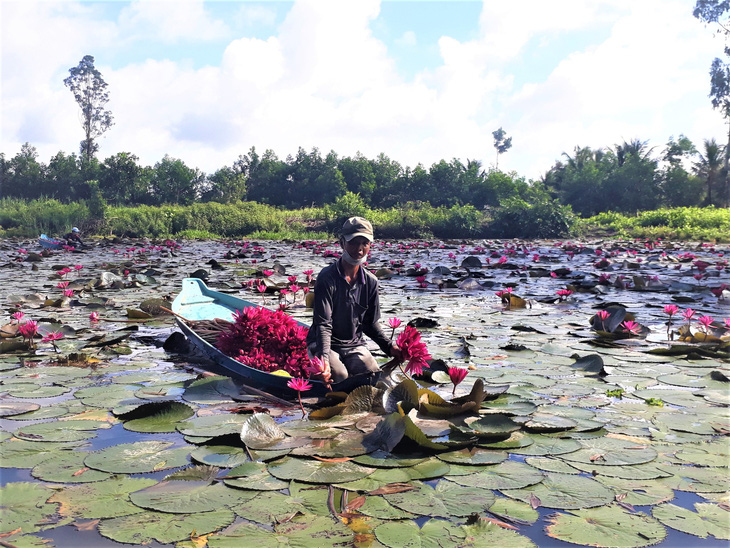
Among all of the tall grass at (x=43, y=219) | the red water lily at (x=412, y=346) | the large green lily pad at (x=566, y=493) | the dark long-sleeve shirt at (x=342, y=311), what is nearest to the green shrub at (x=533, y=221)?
the tall grass at (x=43, y=219)

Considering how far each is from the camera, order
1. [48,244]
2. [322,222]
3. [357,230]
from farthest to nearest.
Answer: [322,222] → [48,244] → [357,230]

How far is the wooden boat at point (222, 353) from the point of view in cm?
342

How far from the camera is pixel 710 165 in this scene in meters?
37.0

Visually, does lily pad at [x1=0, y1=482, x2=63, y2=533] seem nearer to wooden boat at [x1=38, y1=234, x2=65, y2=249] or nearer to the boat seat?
the boat seat

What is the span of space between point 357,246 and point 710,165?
41.2 m

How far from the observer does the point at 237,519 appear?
2.05 metres

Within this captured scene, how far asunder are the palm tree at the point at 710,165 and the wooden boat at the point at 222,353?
130 ft

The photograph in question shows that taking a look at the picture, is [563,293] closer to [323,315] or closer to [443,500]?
[323,315]

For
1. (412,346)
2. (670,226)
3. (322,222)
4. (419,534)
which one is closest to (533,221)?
(670,226)

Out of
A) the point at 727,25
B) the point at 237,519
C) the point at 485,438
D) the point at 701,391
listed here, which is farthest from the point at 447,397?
the point at 727,25

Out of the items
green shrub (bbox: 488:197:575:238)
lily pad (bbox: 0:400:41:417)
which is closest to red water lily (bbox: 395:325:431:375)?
lily pad (bbox: 0:400:41:417)

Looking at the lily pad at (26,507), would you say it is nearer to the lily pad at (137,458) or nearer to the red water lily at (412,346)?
the lily pad at (137,458)

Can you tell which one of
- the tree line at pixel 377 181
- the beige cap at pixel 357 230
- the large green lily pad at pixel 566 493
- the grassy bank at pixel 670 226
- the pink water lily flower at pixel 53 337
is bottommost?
the large green lily pad at pixel 566 493

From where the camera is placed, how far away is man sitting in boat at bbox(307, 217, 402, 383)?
3.46m
